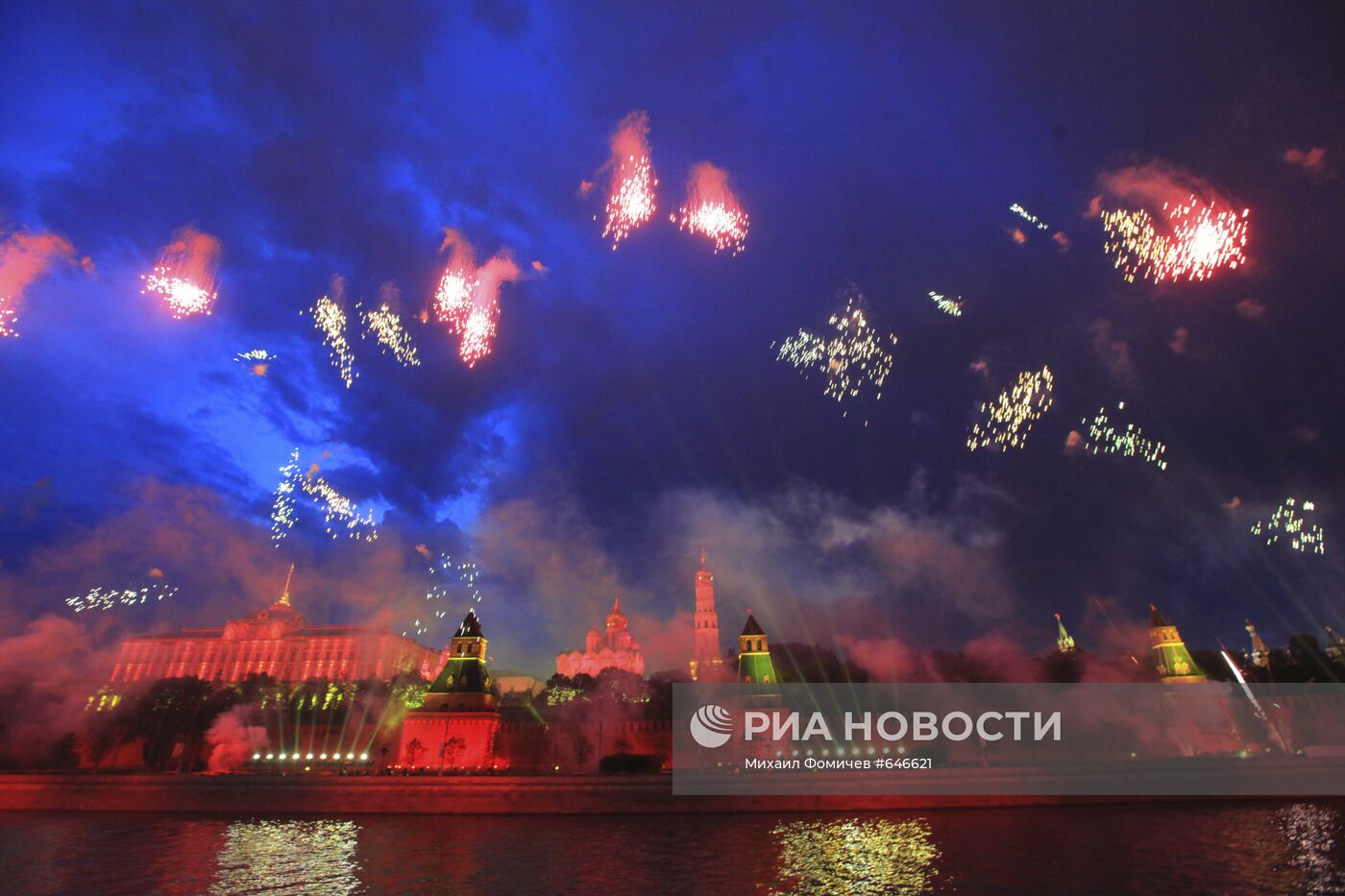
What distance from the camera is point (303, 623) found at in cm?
14650

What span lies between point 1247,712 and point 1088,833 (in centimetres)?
5142

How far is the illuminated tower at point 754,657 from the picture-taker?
223 feet

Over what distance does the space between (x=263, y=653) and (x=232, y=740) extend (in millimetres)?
82788

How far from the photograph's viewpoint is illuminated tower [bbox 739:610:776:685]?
6800 centimetres

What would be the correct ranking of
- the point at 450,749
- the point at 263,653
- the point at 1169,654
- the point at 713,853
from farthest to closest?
1. the point at 263,653
2. the point at 1169,654
3. the point at 450,749
4. the point at 713,853

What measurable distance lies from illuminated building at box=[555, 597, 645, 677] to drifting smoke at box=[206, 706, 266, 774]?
86659 millimetres

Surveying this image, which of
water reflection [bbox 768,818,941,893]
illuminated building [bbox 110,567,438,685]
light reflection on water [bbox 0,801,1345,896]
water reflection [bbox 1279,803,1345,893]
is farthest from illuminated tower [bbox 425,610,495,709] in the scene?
illuminated building [bbox 110,567,438,685]

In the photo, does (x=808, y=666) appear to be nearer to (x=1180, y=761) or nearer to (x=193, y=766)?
(x=1180, y=761)

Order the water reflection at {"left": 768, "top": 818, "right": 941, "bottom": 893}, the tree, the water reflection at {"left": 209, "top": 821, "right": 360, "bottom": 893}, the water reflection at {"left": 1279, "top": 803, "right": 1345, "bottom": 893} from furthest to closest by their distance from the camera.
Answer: the tree
the water reflection at {"left": 209, "top": 821, "right": 360, "bottom": 893}
the water reflection at {"left": 768, "top": 818, "right": 941, "bottom": 893}
the water reflection at {"left": 1279, "top": 803, "right": 1345, "bottom": 893}

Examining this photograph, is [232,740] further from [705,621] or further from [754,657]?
[705,621]

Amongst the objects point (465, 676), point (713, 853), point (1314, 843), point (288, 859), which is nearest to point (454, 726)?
point (465, 676)

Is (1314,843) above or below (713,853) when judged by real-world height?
above

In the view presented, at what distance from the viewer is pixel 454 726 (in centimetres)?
6059

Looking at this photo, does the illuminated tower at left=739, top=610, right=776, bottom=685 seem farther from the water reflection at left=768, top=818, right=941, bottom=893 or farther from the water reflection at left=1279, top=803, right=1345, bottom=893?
the water reflection at left=1279, top=803, right=1345, bottom=893
